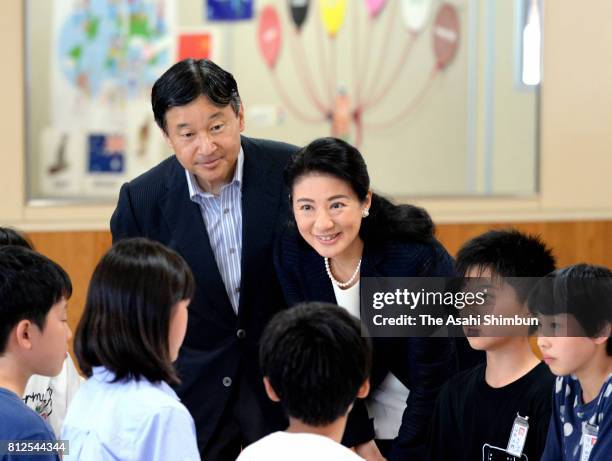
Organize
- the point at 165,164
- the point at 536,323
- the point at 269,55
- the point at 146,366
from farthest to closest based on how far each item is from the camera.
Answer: the point at 269,55 → the point at 165,164 → the point at 536,323 → the point at 146,366

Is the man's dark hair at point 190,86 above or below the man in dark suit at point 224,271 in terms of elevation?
above

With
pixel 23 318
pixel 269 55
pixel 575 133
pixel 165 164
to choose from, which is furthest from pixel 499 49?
pixel 23 318

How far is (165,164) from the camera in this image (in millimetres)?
2615

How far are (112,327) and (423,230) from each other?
920mm

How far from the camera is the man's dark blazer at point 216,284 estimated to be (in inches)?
97.3

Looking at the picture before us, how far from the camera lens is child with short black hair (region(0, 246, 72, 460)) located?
73.3 inches

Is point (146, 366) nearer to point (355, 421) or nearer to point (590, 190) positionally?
point (355, 421)

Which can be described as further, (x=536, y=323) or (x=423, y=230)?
(x=423, y=230)

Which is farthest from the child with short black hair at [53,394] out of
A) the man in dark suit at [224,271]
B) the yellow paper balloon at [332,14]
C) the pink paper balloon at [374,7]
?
the pink paper balloon at [374,7]

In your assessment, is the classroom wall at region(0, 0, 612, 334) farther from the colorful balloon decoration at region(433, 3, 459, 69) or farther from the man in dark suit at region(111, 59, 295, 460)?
the man in dark suit at region(111, 59, 295, 460)

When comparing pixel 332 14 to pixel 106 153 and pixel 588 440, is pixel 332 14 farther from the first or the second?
pixel 588 440

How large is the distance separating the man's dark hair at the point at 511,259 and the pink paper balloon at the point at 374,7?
2.47 meters

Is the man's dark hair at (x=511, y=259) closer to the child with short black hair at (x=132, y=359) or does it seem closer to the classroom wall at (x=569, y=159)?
the child with short black hair at (x=132, y=359)

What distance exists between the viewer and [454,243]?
181 inches
